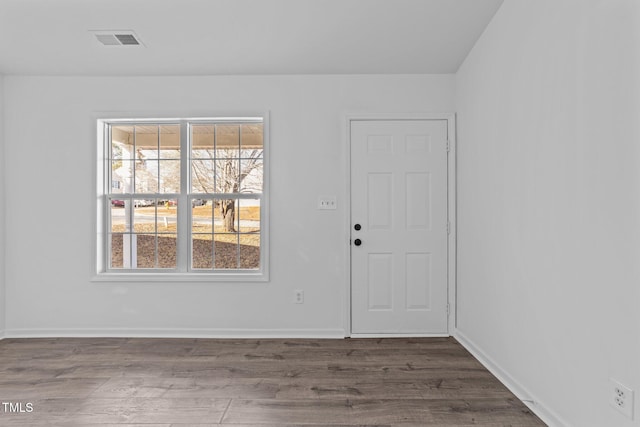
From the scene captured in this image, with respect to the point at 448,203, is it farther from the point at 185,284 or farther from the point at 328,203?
the point at 185,284

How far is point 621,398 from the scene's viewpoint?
1.68 m

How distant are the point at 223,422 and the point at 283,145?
2.41 meters

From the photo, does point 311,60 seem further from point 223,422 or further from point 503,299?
point 223,422

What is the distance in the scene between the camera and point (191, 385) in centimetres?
271

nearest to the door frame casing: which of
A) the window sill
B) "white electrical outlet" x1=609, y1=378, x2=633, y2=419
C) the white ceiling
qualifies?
the white ceiling

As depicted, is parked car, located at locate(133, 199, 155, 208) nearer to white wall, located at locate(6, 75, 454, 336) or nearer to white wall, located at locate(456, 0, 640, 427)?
white wall, located at locate(6, 75, 454, 336)

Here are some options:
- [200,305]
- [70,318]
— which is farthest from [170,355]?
[70,318]

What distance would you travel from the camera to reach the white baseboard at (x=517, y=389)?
7.14 feet

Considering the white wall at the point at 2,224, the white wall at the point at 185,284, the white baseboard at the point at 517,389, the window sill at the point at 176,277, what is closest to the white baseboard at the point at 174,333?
the white wall at the point at 185,284

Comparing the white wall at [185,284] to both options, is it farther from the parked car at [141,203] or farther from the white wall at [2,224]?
the parked car at [141,203]

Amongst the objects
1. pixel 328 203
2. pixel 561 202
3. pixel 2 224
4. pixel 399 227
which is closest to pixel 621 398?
pixel 561 202

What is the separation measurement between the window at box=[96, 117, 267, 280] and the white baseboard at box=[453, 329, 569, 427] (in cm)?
204

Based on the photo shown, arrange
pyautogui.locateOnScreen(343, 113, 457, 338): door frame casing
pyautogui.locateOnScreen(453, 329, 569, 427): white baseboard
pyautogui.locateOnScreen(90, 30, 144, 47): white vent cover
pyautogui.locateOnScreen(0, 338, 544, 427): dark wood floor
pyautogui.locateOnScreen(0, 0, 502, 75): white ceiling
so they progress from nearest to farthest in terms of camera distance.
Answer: pyautogui.locateOnScreen(453, 329, 569, 427): white baseboard → pyautogui.locateOnScreen(0, 338, 544, 427): dark wood floor → pyautogui.locateOnScreen(0, 0, 502, 75): white ceiling → pyautogui.locateOnScreen(90, 30, 144, 47): white vent cover → pyautogui.locateOnScreen(343, 113, 457, 338): door frame casing

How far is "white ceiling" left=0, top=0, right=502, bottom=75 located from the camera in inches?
107
